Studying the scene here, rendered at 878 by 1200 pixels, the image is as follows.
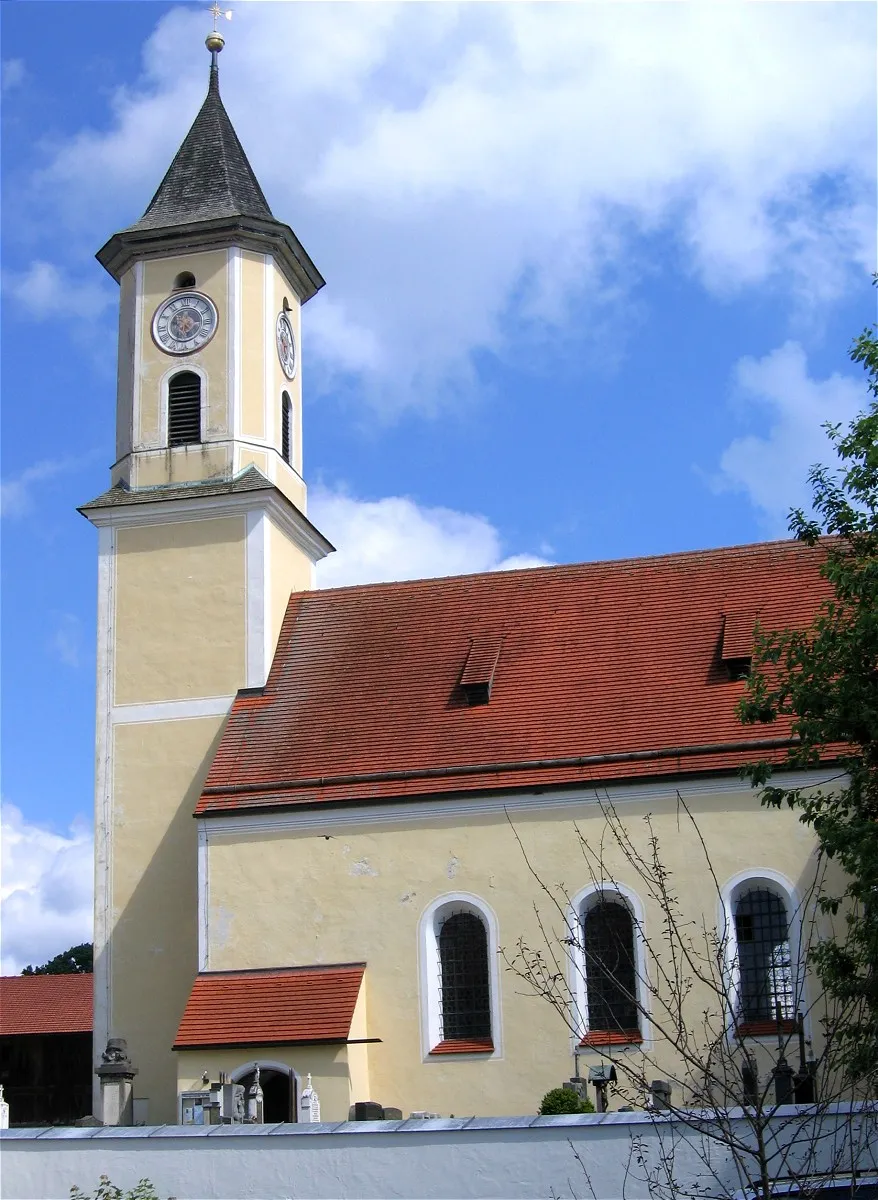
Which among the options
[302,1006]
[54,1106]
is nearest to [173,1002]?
[302,1006]

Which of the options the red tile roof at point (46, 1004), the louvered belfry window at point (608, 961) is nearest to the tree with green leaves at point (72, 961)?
the red tile roof at point (46, 1004)

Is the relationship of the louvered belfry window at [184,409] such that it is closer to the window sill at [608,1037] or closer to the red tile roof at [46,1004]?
the window sill at [608,1037]

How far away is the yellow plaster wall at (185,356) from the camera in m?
28.8

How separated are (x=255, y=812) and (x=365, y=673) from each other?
3551 mm

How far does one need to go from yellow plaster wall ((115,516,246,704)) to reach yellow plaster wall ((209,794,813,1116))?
3.73 m

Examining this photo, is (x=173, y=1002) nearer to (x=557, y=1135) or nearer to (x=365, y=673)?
(x=365, y=673)

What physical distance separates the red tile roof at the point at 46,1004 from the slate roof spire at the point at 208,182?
20.8 m

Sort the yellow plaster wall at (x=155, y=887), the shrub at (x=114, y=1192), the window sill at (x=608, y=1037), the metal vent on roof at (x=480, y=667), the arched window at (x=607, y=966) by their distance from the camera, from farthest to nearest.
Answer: the metal vent on roof at (x=480, y=667) < the yellow plaster wall at (x=155, y=887) < the arched window at (x=607, y=966) < the window sill at (x=608, y=1037) < the shrub at (x=114, y=1192)

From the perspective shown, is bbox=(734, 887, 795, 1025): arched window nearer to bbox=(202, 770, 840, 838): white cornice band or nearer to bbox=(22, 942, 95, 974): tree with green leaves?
bbox=(202, 770, 840, 838): white cornice band

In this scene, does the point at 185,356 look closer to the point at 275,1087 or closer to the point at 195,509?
the point at 195,509

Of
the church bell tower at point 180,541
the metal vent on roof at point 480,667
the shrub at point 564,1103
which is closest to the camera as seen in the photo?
the shrub at point 564,1103

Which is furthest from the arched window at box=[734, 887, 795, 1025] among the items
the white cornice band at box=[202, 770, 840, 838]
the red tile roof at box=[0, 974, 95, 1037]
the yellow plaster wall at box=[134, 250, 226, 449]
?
the red tile roof at box=[0, 974, 95, 1037]

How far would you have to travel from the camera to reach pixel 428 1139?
599 inches

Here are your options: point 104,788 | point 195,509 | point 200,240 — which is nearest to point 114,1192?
point 104,788
